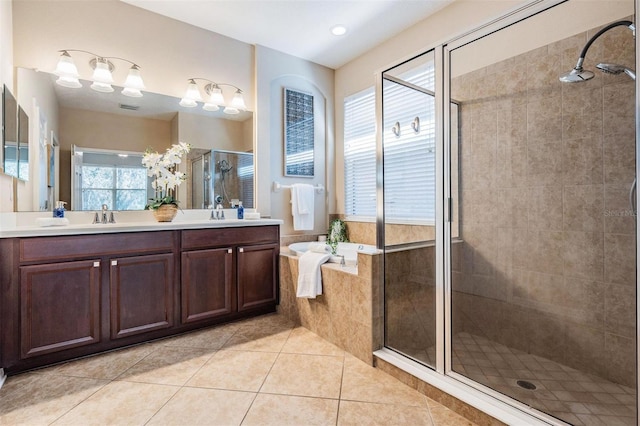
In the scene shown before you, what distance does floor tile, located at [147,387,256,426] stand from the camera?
5.16 feet

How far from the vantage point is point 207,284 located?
106 inches

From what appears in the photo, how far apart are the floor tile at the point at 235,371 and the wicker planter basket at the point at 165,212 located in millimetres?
1208

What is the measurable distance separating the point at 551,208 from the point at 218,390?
2287 millimetres

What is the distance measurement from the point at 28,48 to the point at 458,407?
146 inches

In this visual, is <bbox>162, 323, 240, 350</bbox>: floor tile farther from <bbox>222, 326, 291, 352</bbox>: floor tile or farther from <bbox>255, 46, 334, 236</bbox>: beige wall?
<bbox>255, 46, 334, 236</bbox>: beige wall

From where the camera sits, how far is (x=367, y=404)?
170 cm

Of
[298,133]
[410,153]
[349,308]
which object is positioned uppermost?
[298,133]

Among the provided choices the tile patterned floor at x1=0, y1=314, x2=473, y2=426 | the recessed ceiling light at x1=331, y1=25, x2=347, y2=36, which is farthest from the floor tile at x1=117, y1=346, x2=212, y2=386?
the recessed ceiling light at x1=331, y1=25, x2=347, y2=36

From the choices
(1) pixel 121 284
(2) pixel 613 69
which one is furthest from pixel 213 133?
(2) pixel 613 69

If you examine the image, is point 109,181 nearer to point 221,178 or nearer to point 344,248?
point 221,178

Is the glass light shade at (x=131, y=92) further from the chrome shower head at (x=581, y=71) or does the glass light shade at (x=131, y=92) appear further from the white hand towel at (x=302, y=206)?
the chrome shower head at (x=581, y=71)

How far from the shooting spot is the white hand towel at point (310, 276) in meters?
2.51

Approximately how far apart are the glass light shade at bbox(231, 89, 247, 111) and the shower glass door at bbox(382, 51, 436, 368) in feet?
5.59

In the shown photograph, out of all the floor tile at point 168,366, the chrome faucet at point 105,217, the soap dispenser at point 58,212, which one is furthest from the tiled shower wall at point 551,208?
the soap dispenser at point 58,212
